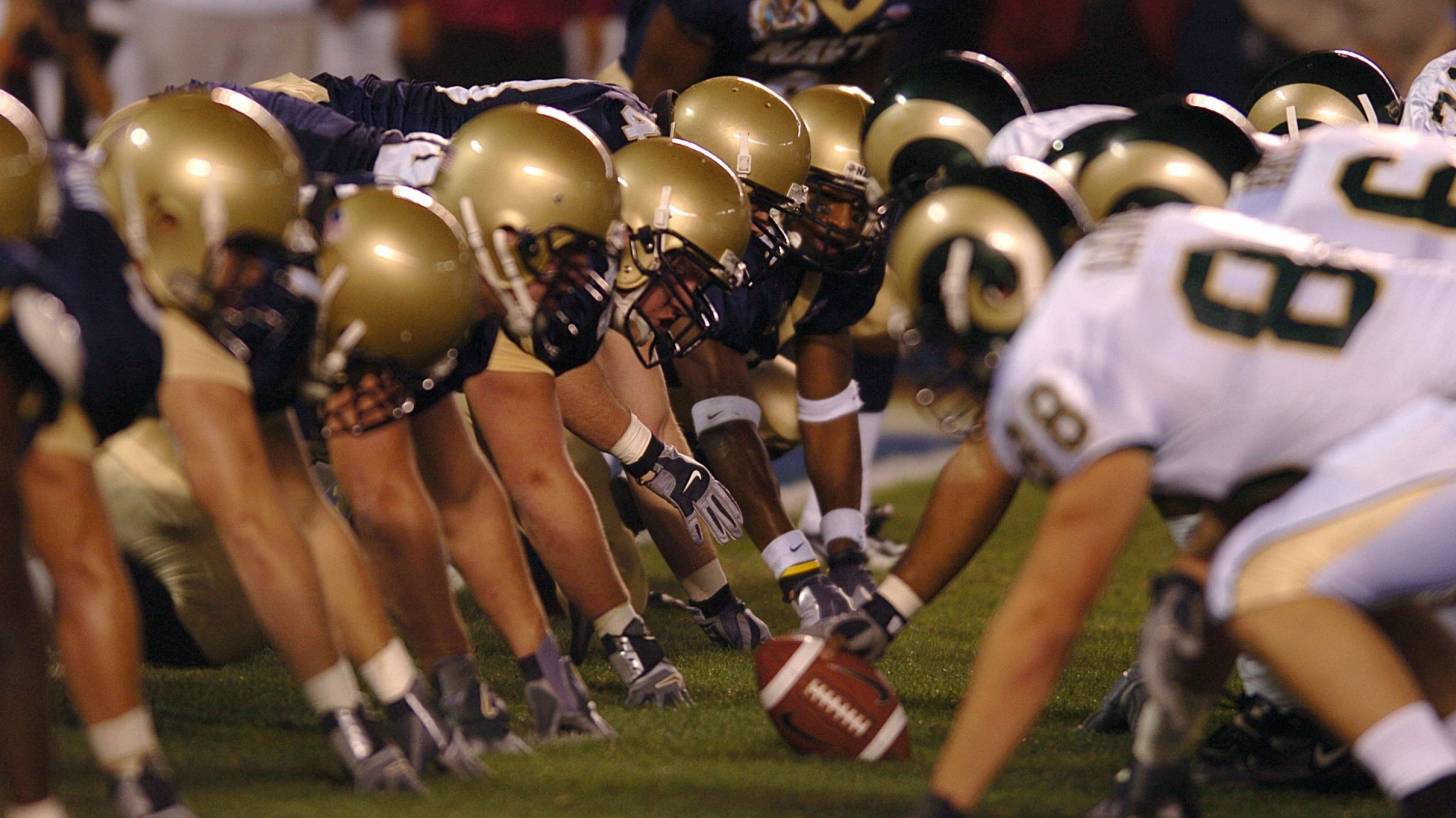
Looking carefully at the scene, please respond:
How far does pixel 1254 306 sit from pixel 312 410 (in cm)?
186

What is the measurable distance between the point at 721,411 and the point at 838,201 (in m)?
0.58

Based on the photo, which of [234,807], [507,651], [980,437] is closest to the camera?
[234,807]

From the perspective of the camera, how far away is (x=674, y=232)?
4285 mm

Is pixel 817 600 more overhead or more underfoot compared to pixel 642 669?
more underfoot

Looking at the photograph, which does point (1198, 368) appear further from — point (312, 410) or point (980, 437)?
point (312, 410)

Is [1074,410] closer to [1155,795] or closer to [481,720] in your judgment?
[1155,795]

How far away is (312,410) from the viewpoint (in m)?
4.01

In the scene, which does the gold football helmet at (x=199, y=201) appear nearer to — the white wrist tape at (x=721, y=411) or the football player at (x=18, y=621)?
the football player at (x=18, y=621)

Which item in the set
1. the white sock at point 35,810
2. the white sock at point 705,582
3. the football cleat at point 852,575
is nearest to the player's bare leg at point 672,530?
the white sock at point 705,582

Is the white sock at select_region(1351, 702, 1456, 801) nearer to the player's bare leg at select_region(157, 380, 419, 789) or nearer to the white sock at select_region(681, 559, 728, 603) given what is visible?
the player's bare leg at select_region(157, 380, 419, 789)

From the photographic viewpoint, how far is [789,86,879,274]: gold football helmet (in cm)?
504

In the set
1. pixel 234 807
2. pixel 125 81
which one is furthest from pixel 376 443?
pixel 125 81

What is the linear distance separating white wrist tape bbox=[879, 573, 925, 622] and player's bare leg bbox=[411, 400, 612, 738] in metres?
0.57

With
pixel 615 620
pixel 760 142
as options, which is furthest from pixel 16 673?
pixel 760 142
